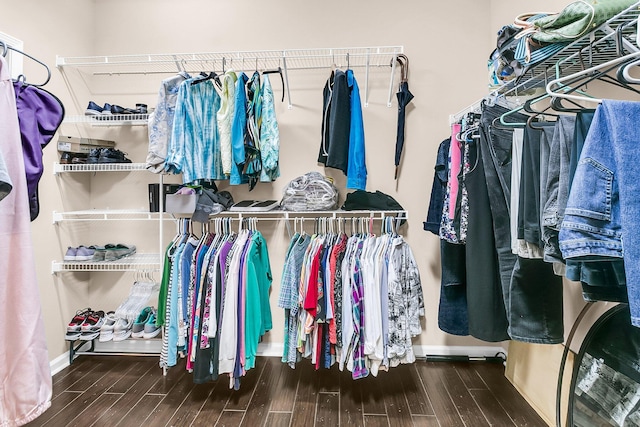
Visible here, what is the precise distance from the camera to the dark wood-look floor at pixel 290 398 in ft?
6.19

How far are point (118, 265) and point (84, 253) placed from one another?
0.27 meters

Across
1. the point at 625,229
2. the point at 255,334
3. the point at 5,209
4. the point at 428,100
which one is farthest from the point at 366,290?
the point at 5,209

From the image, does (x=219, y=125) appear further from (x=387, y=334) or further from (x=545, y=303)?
(x=545, y=303)

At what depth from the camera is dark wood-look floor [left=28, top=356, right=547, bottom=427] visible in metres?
1.89

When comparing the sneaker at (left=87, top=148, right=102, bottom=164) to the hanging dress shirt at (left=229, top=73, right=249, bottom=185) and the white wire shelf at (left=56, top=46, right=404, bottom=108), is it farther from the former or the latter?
the hanging dress shirt at (left=229, top=73, right=249, bottom=185)

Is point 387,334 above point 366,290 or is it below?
below

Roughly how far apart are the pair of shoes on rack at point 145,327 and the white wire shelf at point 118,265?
35cm

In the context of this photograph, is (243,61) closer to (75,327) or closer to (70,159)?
(70,159)

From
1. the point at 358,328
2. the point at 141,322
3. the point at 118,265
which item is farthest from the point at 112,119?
the point at 358,328

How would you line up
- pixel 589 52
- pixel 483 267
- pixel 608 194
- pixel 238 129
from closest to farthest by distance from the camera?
1. pixel 608 194
2. pixel 589 52
3. pixel 483 267
4. pixel 238 129

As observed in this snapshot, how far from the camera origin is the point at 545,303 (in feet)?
4.66

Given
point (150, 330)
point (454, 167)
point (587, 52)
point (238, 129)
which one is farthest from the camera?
point (150, 330)

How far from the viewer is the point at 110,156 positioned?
2510mm

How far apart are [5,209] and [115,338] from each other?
156cm
